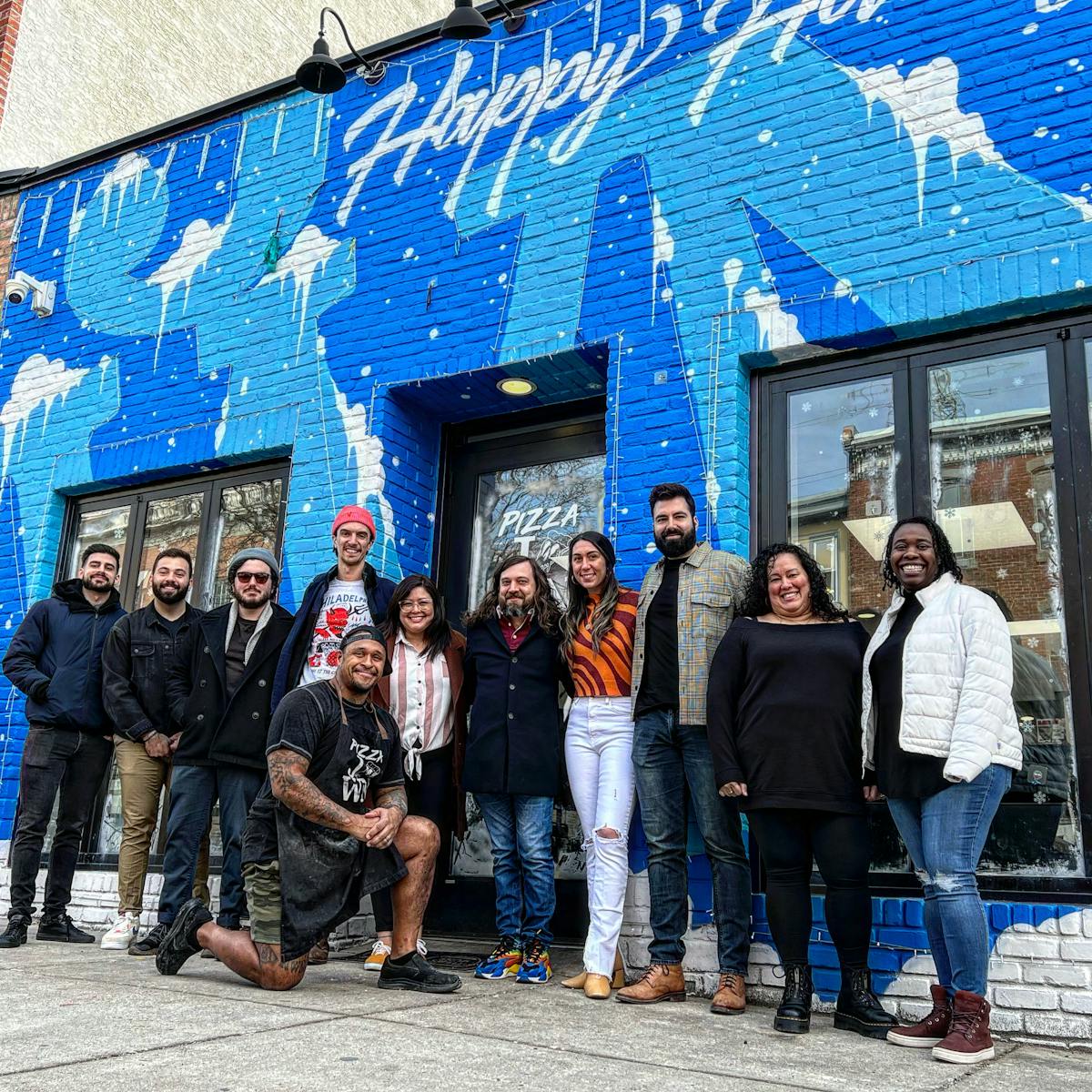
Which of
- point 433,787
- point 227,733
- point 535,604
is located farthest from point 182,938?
point 535,604

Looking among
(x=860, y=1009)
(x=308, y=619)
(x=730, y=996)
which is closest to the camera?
(x=860, y=1009)

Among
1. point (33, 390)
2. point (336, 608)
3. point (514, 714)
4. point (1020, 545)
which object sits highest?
point (33, 390)

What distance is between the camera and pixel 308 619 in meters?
5.39

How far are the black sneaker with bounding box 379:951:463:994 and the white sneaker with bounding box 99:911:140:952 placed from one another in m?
1.93

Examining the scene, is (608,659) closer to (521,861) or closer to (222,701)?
(521,861)

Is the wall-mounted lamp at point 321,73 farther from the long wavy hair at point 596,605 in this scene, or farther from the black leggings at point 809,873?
the black leggings at point 809,873

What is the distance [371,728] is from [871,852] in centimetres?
221

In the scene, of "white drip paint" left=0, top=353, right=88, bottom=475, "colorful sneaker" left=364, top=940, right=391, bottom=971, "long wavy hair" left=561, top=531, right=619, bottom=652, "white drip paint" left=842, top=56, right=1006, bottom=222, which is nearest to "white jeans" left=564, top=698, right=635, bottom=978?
"long wavy hair" left=561, top=531, right=619, bottom=652

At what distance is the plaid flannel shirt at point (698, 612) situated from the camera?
4.51 meters

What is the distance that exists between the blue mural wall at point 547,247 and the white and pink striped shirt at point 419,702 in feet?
3.63

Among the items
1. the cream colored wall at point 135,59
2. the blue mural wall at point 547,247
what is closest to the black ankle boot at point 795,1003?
the blue mural wall at point 547,247

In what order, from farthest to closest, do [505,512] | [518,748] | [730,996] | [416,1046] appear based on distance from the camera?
[505,512] < [518,748] < [730,996] < [416,1046]

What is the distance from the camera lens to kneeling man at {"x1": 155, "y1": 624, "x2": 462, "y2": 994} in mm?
4133

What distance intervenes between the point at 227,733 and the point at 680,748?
7.27ft
